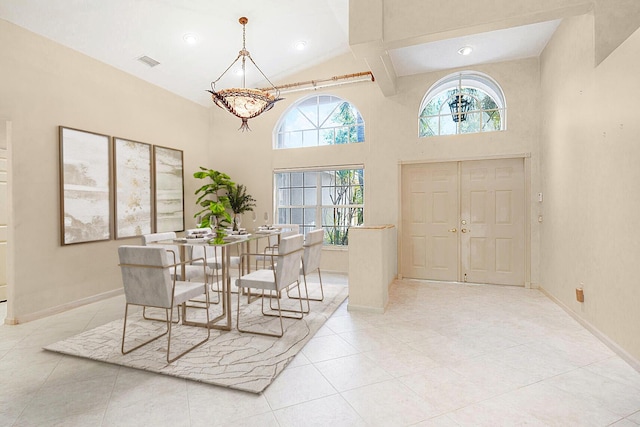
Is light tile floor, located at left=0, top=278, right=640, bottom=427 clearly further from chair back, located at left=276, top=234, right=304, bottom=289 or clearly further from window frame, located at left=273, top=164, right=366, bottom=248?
window frame, located at left=273, top=164, right=366, bottom=248

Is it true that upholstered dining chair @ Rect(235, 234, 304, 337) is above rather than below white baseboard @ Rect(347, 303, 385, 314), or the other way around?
above

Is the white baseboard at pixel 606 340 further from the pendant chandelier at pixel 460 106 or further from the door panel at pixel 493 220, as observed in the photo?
the pendant chandelier at pixel 460 106

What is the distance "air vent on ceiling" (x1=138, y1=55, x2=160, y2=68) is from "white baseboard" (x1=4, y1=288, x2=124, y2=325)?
3.21 meters

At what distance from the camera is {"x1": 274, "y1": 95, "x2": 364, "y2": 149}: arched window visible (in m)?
5.76

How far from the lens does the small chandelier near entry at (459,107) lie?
16.8ft

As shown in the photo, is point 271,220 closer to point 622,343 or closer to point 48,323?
point 48,323

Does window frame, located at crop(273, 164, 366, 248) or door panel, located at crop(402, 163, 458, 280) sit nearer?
door panel, located at crop(402, 163, 458, 280)

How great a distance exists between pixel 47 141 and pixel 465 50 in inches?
207

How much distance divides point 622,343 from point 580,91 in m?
2.36

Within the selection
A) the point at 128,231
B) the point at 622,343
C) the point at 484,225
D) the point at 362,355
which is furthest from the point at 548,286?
the point at 128,231

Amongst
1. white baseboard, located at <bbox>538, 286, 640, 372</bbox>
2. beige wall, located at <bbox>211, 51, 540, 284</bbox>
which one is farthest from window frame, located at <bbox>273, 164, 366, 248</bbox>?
white baseboard, located at <bbox>538, 286, 640, 372</bbox>

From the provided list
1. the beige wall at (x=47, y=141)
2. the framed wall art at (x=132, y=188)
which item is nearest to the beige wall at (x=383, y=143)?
the framed wall art at (x=132, y=188)

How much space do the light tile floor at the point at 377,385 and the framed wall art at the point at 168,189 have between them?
7.43 feet

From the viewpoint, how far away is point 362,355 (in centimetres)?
268
